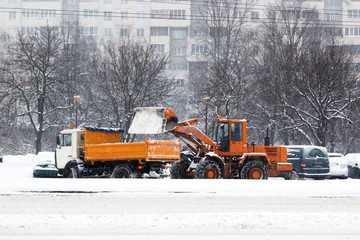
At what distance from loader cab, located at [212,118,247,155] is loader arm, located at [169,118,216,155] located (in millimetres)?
413

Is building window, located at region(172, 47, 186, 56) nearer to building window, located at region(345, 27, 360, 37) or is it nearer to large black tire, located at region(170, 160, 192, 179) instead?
building window, located at region(345, 27, 360, 37)

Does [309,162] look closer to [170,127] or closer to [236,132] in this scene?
[236,132]

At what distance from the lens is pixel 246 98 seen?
156ft

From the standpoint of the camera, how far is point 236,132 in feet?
77.6

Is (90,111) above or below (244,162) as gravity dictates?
above

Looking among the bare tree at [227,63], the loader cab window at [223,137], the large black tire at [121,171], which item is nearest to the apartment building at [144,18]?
the bare tree at [227,63]

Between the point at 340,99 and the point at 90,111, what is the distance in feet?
69.9
